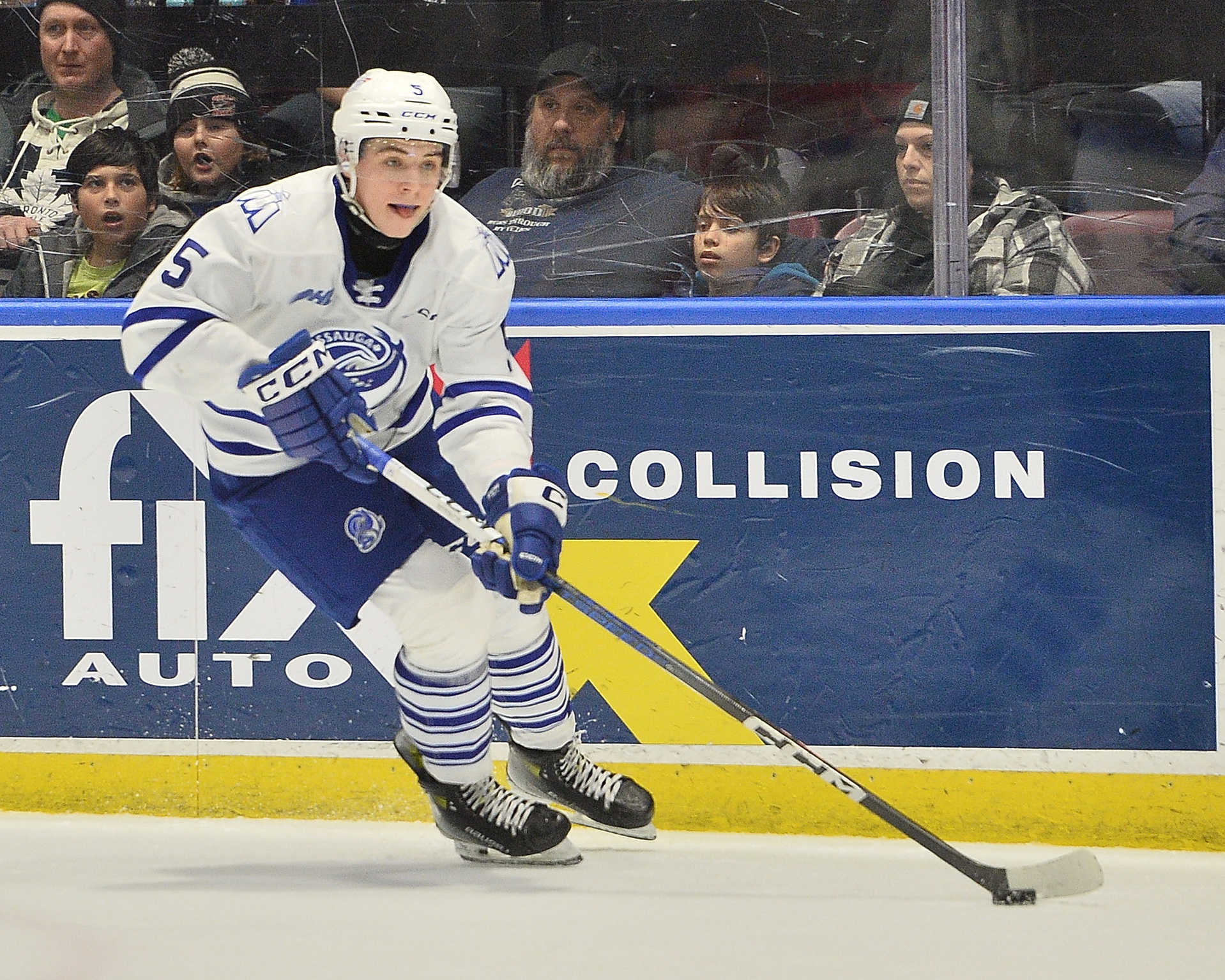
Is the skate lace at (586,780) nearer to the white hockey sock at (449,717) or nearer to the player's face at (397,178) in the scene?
the white hockey sock at (449,717)

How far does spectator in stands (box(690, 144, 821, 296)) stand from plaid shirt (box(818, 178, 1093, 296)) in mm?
87

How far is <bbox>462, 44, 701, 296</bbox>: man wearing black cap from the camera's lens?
8.96 feet

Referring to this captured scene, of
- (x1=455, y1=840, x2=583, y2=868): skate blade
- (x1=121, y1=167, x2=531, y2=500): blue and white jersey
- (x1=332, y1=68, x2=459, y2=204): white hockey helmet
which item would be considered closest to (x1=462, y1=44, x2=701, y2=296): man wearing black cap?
(x1=121, y1=167, x2=531, y2=500): blue and white jersey

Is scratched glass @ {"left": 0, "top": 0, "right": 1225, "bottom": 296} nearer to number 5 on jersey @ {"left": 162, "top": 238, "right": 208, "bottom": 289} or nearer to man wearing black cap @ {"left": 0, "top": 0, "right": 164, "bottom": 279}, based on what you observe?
man wearing black cap @ {"left": 0, "top": 0, "right": 164, "bottom": 279}

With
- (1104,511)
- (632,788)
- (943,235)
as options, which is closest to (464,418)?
(632,788)

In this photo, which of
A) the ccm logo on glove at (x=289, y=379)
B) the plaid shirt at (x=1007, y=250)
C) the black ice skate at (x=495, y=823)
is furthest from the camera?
the plaid shirt at (x=1007, y=250)

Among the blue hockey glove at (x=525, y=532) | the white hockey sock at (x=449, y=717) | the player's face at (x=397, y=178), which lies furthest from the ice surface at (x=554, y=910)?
the player's face at (x=397, y=178)

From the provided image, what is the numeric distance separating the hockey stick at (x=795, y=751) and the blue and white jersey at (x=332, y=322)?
4.0 inches

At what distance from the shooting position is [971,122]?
2691 millimetres

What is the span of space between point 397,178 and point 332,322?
0.25 metres

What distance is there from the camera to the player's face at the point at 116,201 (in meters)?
2.84

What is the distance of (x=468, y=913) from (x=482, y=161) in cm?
126

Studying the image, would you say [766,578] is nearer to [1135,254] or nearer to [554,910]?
[554,910]

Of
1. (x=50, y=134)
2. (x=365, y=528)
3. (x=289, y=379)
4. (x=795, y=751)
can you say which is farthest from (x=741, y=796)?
(x=50, y=134)
